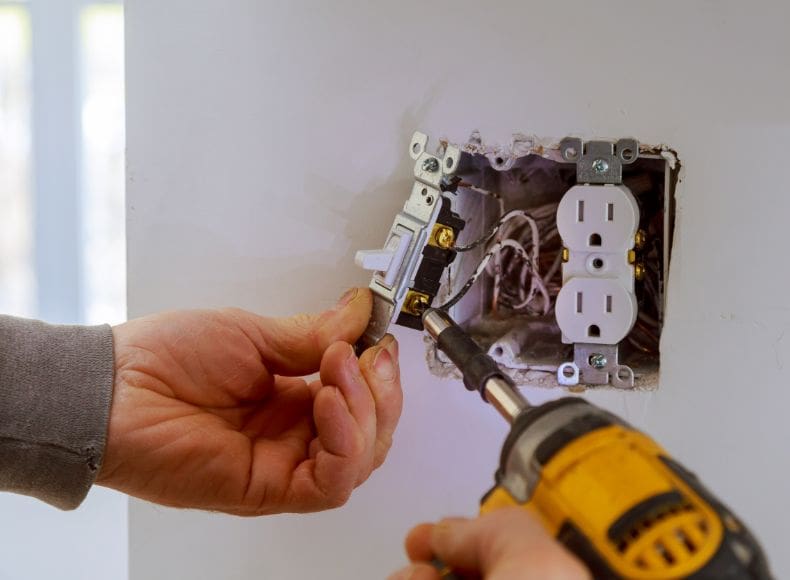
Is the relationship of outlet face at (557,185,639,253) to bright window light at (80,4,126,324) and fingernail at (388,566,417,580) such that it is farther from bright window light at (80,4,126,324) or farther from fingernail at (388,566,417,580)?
bright window light at (80,4,126,324)

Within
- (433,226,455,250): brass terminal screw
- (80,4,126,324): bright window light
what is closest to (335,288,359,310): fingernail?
(433,226,455,250): brass terminal screw

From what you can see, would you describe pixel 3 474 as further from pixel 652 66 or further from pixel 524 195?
pixel 652 66

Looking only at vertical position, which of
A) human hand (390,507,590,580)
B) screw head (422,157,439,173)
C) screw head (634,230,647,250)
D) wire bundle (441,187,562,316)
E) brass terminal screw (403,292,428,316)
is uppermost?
screw head (422,157,439,173)

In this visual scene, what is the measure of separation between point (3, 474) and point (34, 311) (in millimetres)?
794

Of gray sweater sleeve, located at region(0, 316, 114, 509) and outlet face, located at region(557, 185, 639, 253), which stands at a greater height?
outlet face, located at region(557, 185, 639, 253)

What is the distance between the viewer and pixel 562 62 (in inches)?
28.4

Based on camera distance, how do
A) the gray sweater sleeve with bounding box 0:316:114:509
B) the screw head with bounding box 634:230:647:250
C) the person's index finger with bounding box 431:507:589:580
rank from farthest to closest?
1. the screw head with bounding box 634:230:647:250
2. the gray sweater sleeve with bounding box 0:316:114:509
3. the person's index finger with bounding box 431:507:589:580

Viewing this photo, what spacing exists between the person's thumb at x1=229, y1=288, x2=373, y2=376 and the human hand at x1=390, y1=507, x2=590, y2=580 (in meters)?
0.25

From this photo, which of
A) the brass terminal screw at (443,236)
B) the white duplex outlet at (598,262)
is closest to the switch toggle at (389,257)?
the brass terminal screw at (443,236)

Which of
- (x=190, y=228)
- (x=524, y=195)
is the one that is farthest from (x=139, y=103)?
(x=524, y=195)

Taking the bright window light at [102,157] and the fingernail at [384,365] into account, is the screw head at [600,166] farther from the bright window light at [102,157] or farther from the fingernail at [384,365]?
the bright window light at [102,157]

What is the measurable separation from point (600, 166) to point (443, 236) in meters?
0.20

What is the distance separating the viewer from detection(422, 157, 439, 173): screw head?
700mm

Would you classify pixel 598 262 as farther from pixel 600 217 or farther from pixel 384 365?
pixel 384 365
